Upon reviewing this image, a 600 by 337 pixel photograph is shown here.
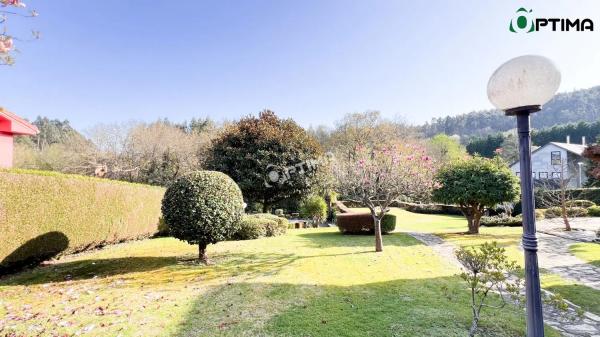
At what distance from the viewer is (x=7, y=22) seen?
2.98 m

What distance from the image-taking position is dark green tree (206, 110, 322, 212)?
699 inches

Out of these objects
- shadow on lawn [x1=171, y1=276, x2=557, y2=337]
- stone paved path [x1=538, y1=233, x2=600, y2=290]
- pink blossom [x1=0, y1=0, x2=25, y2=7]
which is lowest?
shadow on lawn [x1=171, y1=276, x2=557, y2=337]

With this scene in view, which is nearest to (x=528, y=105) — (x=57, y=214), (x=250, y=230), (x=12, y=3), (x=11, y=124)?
(x=12, y=3)

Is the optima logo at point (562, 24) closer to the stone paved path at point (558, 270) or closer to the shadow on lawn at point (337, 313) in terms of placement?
the stone paved path at point (558, 270)

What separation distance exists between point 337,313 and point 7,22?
5.52 m

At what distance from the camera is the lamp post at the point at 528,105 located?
236cm

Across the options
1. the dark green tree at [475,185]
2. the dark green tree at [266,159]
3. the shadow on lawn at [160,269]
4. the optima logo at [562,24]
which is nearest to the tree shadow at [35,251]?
the shadow on lawn at [160,269]

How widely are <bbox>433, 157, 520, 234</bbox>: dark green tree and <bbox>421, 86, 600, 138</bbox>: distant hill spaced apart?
41.9 meters

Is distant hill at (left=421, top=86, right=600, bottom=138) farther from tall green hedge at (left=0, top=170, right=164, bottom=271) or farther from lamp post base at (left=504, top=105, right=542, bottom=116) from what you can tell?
tall green hedge at (left=0, top=170, right=164, bottom=271)

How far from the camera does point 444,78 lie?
496 inches

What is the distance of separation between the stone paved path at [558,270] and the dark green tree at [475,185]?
2004 millimetres

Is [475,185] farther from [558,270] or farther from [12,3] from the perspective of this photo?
[12,3]

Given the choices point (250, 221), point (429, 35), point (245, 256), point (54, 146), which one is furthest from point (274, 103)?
point (54, 146)

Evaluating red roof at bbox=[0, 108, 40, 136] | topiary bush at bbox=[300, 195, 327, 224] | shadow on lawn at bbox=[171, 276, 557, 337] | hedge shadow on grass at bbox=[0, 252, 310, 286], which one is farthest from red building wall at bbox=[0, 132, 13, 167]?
topiary bush at bbox=[300, 195, 327, 224]
